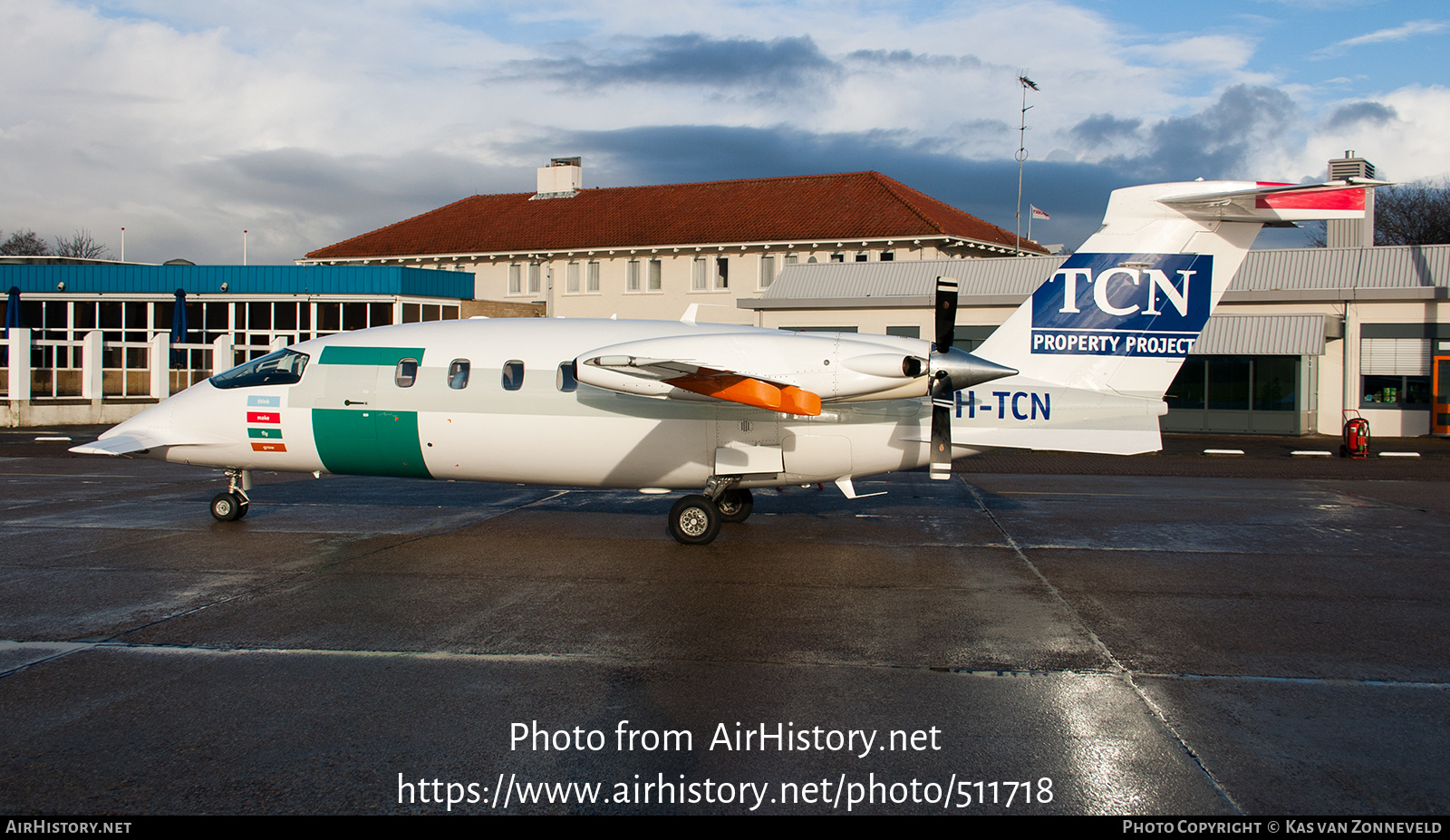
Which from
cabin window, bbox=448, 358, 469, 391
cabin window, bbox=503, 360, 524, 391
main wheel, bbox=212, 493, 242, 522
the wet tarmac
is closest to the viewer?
the wet tarmac

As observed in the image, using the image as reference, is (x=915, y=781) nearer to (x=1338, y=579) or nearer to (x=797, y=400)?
(x=797, y=400)

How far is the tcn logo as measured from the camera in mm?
12562

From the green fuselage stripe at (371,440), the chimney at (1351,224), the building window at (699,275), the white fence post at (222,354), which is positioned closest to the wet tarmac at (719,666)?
the green fuselage stripe at (371,440)

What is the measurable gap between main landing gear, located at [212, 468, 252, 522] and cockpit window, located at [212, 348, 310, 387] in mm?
1269

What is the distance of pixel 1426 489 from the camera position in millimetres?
19953

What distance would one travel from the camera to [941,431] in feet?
38.8

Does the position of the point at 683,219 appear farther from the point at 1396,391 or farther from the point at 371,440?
the point at 371,440

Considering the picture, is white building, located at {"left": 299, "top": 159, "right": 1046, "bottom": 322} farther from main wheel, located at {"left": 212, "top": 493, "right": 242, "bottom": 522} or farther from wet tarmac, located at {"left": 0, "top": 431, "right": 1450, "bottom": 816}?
wet tarmac, located at {"left": 0, "top": 431, "right": 1450, "bottom": 816}

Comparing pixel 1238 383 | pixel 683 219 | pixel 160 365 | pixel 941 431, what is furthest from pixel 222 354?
pixel 1238 383

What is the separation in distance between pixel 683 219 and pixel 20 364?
28564 mm

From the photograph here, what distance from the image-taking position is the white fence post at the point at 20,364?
31625 millimetres

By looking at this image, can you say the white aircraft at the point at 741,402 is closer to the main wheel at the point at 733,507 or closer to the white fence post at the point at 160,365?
the main wheel at the point at 733,507

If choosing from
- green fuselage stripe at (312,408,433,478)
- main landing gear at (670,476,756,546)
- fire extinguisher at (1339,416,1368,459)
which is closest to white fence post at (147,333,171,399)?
green fuselage stripe at (312,408,433,478)

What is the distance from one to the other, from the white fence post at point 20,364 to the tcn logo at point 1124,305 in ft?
104
